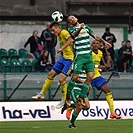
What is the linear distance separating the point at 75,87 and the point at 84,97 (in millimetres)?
2201

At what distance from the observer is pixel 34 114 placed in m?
22.6

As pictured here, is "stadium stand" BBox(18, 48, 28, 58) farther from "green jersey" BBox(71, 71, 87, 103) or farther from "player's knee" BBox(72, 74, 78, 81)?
"player's knee" BBox(72, 74, 78, 81)

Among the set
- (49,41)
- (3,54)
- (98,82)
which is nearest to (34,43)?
(49,41)

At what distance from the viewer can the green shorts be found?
17125mm

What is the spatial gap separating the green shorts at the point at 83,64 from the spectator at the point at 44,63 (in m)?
10.4

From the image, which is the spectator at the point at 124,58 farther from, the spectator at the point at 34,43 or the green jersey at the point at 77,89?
the green jersey at the point at 77,89

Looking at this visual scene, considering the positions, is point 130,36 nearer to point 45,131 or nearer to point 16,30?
point 16,30

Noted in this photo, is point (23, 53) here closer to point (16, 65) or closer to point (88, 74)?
point (16, 65)

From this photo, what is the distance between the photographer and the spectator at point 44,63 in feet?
90.6

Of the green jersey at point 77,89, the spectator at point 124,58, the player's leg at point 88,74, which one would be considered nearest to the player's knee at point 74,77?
the player's leg at point 88,74

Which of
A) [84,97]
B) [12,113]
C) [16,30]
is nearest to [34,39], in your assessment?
[16,30]

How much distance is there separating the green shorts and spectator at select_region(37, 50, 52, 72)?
10.4 m

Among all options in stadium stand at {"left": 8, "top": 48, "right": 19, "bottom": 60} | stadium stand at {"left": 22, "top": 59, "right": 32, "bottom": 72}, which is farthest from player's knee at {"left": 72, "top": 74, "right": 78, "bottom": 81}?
stadium stand at {"left": 8, "top": 48, "right": 19, "bottom": 60}

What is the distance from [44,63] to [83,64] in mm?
10724
